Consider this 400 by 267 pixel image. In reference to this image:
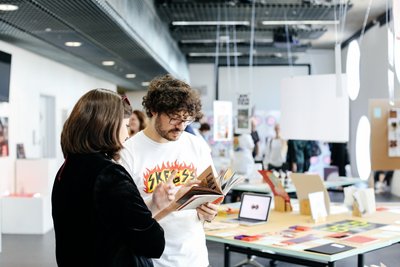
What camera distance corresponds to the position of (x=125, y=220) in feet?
6.35

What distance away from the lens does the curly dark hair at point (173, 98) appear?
254 centimetres

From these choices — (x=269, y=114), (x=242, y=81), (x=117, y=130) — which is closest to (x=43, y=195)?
(x=117, y=130)

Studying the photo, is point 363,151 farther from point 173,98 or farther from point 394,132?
point 173,98

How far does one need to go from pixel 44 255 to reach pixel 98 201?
206 inches

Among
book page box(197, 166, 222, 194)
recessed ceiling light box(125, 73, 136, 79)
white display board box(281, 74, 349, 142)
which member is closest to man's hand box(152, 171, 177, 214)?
book page box(197, 166, 222, 194)

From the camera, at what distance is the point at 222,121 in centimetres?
961

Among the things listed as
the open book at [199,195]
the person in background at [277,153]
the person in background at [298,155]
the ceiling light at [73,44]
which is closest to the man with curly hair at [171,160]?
the open book at [199,195]

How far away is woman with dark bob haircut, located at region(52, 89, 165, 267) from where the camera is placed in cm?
194

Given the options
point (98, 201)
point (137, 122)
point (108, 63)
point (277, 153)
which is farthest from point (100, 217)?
point (108, 63)

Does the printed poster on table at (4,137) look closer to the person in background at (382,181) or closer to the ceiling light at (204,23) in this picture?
the ceiling light at (204,23)

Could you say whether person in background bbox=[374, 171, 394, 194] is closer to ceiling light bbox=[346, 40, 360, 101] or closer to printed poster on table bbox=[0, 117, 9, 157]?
printed poster on table bbox=[0, 117, 9, 157]

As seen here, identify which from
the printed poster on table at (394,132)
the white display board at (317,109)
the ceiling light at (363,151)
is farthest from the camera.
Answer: the printed poster on table at (394,132)

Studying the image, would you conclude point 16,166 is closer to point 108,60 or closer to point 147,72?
point 108,60

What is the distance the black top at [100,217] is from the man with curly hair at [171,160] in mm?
527
